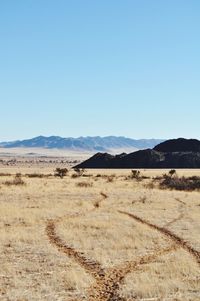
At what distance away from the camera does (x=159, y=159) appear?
126m

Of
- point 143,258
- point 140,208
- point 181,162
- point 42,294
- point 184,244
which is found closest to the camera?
point 42,294

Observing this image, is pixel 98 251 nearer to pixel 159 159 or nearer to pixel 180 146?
pixel 159 159

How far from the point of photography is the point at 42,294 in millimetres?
14266

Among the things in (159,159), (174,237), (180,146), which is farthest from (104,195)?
(180,146)

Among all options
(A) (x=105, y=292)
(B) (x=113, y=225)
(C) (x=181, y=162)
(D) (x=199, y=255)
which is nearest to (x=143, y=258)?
(D) (x=199, y=255)

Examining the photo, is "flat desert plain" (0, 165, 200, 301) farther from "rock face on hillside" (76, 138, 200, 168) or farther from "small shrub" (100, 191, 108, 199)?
"rock face on hillside" (76, 138, 200, 168)

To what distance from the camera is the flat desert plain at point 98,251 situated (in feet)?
48.0

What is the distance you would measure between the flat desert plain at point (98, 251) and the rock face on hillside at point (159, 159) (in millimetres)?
88874

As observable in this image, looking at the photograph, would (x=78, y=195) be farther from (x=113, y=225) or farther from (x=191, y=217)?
(x=113, y=225)

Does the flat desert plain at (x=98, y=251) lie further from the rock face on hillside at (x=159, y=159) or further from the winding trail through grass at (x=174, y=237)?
the rock face on hillside at (x=159, y=159)

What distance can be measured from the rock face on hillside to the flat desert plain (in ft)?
292

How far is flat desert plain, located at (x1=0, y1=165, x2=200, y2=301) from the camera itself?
1462 centimetres

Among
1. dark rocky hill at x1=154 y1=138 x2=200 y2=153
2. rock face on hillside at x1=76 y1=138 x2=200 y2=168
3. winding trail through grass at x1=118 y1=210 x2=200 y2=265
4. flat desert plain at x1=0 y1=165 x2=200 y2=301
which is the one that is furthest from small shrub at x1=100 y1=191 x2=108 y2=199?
dark rocky hill at x1=154 y1=138 x2=200 y2=153

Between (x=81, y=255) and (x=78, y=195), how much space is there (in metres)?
24.7
